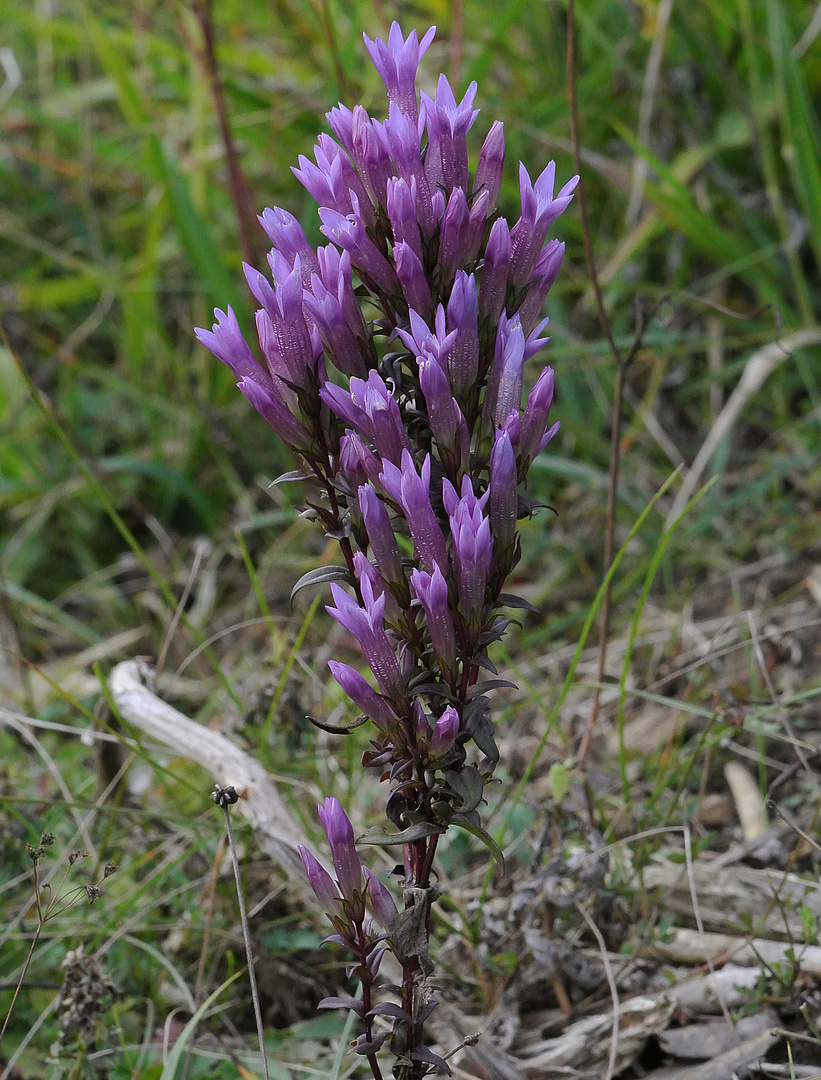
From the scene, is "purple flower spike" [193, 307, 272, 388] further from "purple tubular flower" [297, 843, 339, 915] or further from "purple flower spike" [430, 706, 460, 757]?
"purple tubular flower" [297, 843, 339, 915]

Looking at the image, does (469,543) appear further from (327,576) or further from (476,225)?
(476,225)

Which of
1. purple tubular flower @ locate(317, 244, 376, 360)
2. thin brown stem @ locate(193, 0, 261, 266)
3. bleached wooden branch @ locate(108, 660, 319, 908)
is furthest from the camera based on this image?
thin brown stem @ locate(193, 0, 261, 266)

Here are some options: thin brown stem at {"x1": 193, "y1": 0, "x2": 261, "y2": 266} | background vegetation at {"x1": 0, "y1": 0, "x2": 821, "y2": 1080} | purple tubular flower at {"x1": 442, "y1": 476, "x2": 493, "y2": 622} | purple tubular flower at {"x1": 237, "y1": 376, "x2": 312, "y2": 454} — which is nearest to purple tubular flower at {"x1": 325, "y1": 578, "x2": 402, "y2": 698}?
purple tubular flower at {"x1": 442, "y1": 476, "x2": 493, "y2": 622}

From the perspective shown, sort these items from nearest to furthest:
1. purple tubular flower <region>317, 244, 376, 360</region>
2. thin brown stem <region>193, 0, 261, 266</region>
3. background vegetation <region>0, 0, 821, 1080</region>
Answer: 1. purple tubular flower <region>317, 244, 376, 360</region>
2. background vegetation <region>0, 0, 821, 1080</region>
3. thin brown stem <region>193, 0, 261, 266</region>

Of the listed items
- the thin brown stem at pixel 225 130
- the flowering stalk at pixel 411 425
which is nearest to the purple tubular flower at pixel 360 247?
the flowering stalk at pixel 411 425

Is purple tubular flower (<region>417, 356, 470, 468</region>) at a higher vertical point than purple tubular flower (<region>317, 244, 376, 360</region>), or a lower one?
lower

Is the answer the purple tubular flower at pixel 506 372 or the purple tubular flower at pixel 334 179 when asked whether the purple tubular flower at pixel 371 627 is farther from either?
the purple tubular flower at pixel 334 179

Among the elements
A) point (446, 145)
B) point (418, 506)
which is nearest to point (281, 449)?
point (446, 145)
